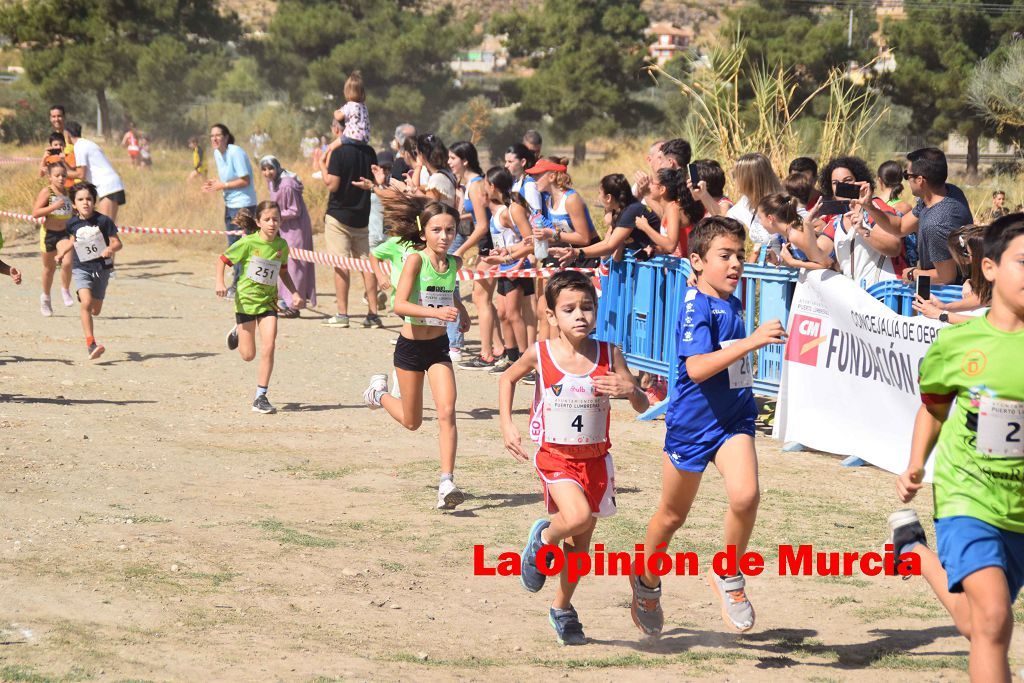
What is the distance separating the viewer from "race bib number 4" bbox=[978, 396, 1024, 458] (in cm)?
424

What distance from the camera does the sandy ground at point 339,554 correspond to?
5.41m

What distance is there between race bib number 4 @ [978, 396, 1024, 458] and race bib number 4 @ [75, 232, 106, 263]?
10.3m

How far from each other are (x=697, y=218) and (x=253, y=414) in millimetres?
3894

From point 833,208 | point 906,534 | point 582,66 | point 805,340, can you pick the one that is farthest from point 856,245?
point 582,66

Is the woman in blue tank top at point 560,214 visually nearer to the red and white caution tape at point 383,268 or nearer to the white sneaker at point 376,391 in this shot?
the red and white caution tape at point 383,268

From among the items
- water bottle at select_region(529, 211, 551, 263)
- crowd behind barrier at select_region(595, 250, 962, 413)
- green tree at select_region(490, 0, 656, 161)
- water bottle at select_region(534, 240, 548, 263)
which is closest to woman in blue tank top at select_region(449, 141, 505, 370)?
water bottle at select_region(529, 211, 551, 263)

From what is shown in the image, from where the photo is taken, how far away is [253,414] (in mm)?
10875

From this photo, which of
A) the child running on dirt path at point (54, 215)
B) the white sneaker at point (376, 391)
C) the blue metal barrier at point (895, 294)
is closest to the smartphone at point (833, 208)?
the blue metal barrier at point (895, 294)

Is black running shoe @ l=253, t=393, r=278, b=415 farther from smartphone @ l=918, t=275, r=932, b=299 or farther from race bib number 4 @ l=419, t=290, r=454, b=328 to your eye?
smartphone @ l=918, t=275, r=932, b=299

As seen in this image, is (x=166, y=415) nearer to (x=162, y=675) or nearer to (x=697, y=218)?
(x=697, y=218)

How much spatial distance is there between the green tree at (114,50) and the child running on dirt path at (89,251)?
132 feet

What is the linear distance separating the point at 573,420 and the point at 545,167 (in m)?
6.25

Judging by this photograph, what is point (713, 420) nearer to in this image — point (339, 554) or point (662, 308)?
point (339, 554)

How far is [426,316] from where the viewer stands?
797 cm
